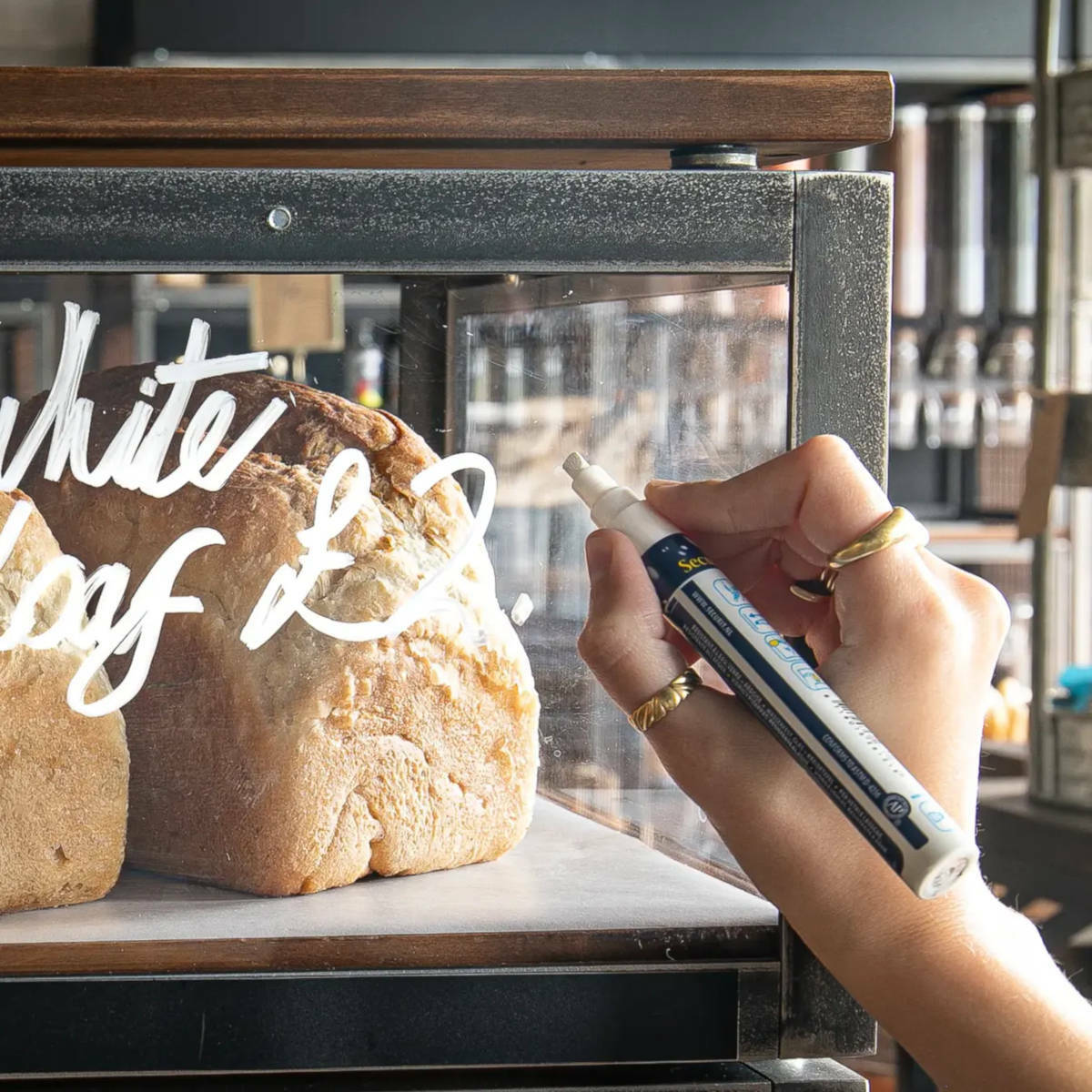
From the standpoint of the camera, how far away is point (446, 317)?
0.57 metres

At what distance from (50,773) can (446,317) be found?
0.24 m

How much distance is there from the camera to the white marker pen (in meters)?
0.47

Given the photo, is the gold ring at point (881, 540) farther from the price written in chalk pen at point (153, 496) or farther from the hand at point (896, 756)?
the price written in chalk pen at point (153, 496)

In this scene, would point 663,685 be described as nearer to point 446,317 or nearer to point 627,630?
point 627,630

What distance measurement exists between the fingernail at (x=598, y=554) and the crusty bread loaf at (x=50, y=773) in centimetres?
20

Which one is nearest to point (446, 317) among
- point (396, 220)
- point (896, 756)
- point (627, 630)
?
point (396, 220)

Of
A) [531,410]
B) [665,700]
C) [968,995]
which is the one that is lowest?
[968,995]

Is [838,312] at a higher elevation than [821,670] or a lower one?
higher

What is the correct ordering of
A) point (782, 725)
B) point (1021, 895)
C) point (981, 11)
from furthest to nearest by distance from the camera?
point (981, 11)
point (1021, 895)
point (782, 725)

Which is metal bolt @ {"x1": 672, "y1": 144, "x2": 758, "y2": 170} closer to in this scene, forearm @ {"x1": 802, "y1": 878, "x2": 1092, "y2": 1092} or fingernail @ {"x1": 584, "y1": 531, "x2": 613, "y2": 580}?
fingernail @ {"x1": 584, "y1": 531, "x2": 613, "y2": 580}

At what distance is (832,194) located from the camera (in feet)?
1.92

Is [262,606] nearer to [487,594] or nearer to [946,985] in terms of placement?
[487,594]

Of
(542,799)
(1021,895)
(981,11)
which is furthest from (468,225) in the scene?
(981,11)

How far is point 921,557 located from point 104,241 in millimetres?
345
